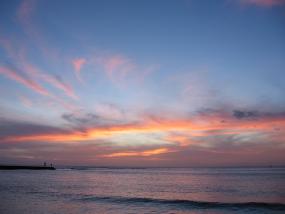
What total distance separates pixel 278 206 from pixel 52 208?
21.0 meters

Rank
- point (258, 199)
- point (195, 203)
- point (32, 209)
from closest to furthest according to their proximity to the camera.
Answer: point (32, 209) < point (195, 203) < point (258, 199)

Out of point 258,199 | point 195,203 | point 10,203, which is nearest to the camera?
point 10,203

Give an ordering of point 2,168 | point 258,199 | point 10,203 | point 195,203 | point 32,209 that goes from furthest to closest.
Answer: point 2,168
point 258,199
point 195,203
point 10,203
point 32,209

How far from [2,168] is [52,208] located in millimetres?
136903

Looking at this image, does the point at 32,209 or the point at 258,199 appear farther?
the point at 258,199

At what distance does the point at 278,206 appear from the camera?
28.3 m

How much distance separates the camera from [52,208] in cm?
2616

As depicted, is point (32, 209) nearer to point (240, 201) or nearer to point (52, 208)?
point (52, 208)

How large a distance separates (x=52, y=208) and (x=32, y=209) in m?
1.70

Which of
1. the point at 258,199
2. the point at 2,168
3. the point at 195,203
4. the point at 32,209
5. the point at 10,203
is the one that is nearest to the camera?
the point at 32,209

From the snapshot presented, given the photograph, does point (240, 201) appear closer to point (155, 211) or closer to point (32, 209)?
point (155, 211)

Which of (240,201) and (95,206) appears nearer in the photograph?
(95,206)

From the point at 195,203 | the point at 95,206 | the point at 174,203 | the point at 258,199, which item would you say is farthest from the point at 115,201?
the point at 258,199

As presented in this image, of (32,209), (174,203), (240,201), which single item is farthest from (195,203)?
(32,209)
